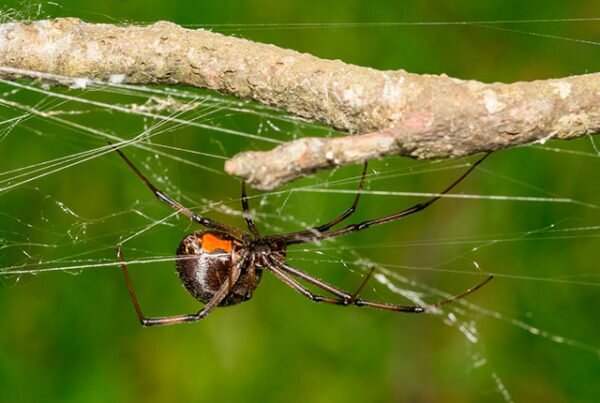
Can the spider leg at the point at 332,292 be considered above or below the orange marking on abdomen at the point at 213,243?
below

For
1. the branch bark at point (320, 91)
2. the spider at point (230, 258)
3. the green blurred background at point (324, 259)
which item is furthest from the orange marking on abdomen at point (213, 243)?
the branch bark at point (320, 91)

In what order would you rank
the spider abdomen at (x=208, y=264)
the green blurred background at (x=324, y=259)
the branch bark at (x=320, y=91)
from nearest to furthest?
the branch bark at (x=320, y=91)
the spider abdomen at (x=208, y=264)
the green blurred background at (x=324, y=259)

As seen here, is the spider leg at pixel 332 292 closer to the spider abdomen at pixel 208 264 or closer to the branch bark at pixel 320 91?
the spider abdomen at pixel 208 264

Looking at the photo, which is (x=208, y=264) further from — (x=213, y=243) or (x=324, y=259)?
(x=324, y=259)

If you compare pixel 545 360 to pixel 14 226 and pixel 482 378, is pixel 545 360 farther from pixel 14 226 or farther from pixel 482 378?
pixel 14 226

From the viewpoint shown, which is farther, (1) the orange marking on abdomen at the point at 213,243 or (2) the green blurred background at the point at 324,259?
(2) the green blurred background at the point at 324,259

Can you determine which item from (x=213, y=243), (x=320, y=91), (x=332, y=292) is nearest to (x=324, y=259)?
(x=332, y=292)

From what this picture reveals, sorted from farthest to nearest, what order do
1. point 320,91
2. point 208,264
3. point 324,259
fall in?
1. point 324,259
2. point 208,264
3. point 320,91

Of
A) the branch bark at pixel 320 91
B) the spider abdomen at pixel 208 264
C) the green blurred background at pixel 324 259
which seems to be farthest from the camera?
the green blurred background at pixel 324 259
